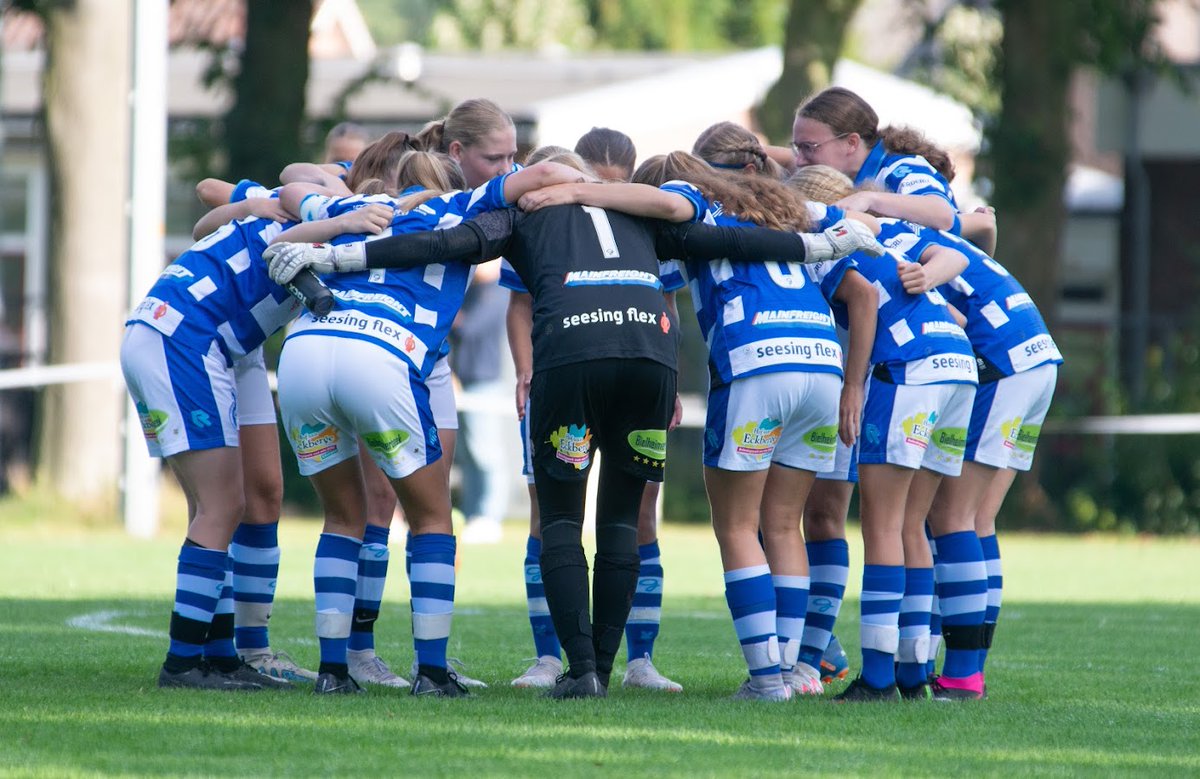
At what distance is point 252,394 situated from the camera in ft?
22.0

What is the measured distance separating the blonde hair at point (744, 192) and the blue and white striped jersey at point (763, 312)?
4cm

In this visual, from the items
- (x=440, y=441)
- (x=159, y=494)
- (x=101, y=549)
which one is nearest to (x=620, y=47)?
(x=159, y=494)

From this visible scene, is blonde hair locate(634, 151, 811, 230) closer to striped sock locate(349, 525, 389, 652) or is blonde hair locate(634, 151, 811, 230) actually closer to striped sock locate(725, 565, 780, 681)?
striped sock locate(725, 565, 780, 681)

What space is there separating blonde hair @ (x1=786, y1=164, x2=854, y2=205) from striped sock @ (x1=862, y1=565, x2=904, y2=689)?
1.39 metres

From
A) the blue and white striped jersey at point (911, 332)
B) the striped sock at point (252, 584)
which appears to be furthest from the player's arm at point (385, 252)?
the blue and white striped jersey at point (911, 332)

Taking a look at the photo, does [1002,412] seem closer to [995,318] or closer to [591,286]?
[995,318]

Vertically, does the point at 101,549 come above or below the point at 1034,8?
below

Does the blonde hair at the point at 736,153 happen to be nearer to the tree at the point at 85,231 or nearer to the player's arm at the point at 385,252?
the player's arm at the point at 385,252

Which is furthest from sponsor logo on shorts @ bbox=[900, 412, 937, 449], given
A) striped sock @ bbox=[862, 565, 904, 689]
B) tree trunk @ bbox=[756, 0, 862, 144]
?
tree trunk @ bbox=[756, 0, 862, 144]

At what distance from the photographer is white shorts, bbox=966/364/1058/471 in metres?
6.59

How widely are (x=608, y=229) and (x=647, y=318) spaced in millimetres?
354

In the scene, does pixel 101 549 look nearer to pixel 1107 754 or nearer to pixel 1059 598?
pixel 1059 598

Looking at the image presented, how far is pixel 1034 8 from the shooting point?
1769 cm

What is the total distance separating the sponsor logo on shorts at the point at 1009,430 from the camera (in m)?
6.59
